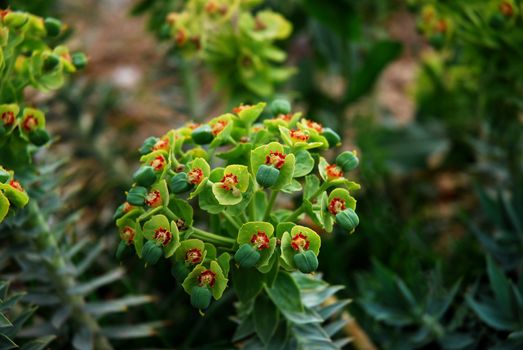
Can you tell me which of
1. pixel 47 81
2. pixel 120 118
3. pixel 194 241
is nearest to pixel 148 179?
pixel 194 241

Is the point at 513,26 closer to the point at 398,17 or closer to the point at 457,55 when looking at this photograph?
the point at 457,55

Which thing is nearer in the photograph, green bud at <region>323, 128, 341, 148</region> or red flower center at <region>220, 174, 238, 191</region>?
red flower center at <region>220, 174, 238, 191</region>

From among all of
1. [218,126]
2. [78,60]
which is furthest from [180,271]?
[78,60]

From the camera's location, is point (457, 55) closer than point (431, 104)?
Yes

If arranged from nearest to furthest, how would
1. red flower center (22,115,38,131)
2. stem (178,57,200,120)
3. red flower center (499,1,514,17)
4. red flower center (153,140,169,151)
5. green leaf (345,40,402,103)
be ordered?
red flower center (153,140,169,151), red flower center (22,115,38,131), red flower center (499,1,514,17), green leaf (345,40,402,103), stem (178,57,200,120)

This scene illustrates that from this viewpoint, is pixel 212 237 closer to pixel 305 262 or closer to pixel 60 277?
pixel 305 262

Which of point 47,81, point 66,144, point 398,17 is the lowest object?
point 66,144

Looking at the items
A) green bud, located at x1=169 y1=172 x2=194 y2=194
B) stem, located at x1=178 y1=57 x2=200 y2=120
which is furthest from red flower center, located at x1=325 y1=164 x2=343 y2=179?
stem, located at x1=178 y1=57 x2=200 y2=120

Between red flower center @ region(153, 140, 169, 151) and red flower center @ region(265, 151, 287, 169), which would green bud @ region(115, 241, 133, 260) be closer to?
red flower center @ region(153, 140, 169, 151)
